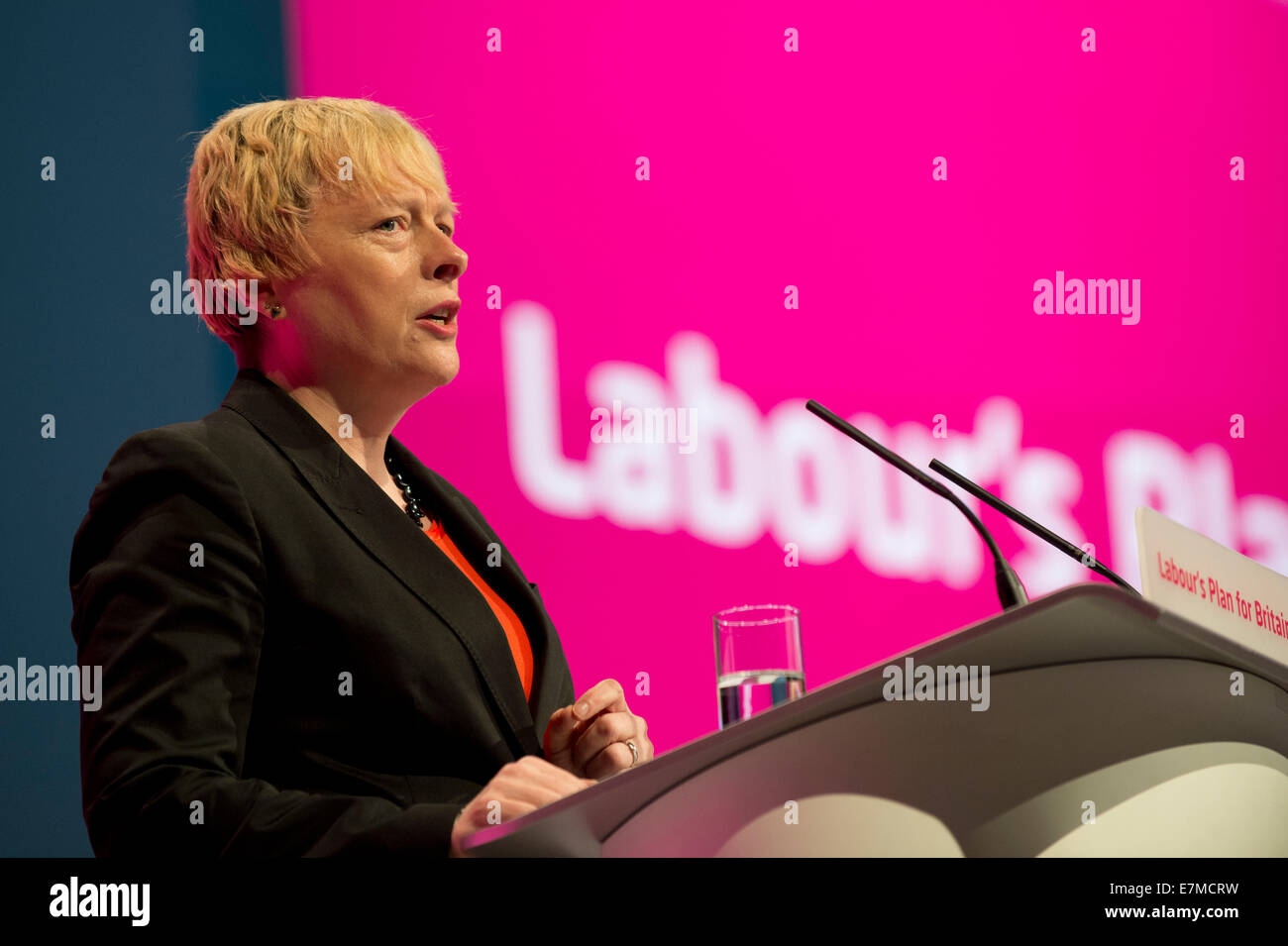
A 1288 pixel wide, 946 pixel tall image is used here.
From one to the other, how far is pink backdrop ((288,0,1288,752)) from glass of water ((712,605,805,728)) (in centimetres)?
149

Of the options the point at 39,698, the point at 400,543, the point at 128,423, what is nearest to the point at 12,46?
the point at 128,423

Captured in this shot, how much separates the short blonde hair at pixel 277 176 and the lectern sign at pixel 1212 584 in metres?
1.00

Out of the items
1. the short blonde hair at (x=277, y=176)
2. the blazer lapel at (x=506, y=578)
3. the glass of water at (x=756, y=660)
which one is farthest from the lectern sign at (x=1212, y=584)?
the short blonde hair at (x=277, y=176)

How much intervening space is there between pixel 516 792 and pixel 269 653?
0.45 metres

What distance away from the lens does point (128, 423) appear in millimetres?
2426

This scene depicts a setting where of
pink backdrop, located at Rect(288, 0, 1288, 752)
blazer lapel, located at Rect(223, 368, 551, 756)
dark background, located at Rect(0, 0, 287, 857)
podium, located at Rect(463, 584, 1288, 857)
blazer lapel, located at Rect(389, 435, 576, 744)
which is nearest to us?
podium, located at Rect(463, 584, 1288, 857)

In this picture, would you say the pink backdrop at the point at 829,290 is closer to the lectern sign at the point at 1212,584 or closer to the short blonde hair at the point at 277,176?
the short blonde hair at the point at 277,176

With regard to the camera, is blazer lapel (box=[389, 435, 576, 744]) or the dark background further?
the dark background

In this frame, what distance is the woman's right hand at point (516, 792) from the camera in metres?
0.88

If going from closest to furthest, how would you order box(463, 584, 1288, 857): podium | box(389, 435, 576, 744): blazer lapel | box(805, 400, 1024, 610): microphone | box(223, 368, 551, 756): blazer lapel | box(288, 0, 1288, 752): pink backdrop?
box(463, 584, 1288, 857): podium < box(805, 400, 1024, 610): microphone < box(223, 368, 551, 756): blazer lapel < box(389, 435, 576, 744): blazer lapel < box(288, 0, 1288, 752): pink backdrop

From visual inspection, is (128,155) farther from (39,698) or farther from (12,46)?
(39,698)

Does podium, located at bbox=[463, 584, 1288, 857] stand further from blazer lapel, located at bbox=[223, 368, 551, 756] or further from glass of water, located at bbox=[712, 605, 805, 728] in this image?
blazer lapel, located at bbox=[223, 368, 551, 756]

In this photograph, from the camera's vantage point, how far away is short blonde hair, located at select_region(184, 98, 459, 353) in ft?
5.12

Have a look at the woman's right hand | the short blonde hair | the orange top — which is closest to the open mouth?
the short blonde hair
